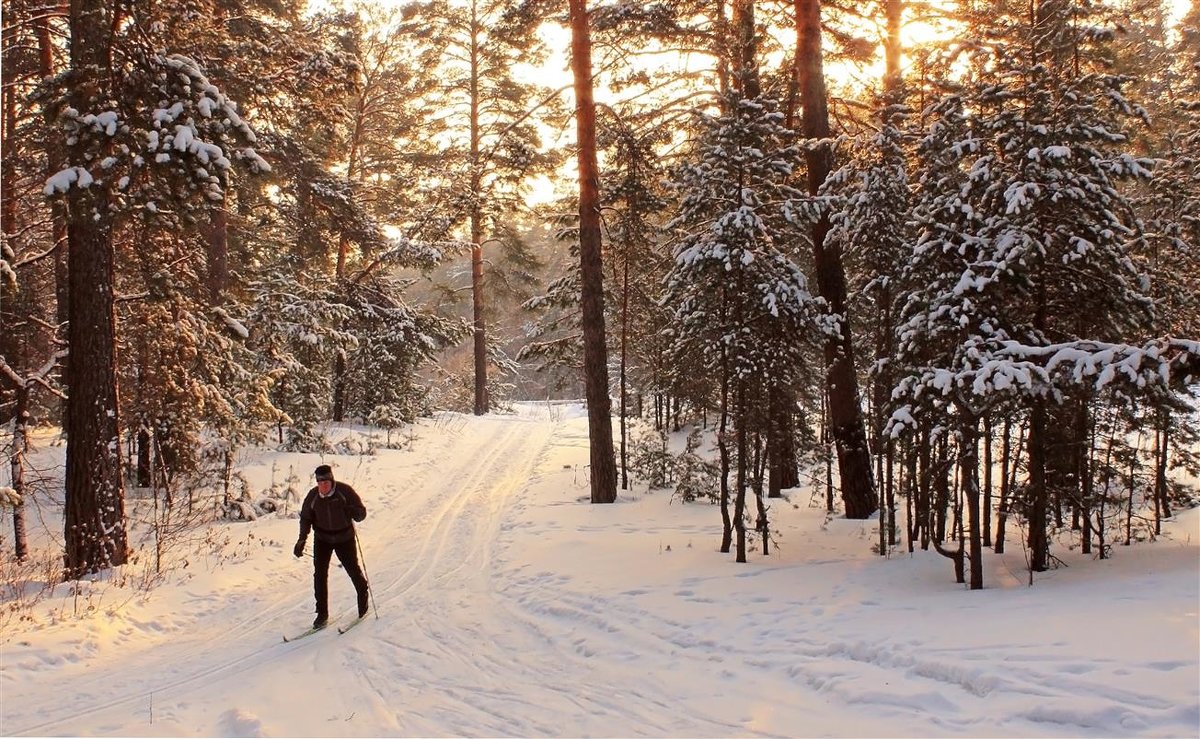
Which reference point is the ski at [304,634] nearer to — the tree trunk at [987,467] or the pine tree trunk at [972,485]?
the pine tree trunk at [972,485]

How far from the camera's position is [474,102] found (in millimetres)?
29359

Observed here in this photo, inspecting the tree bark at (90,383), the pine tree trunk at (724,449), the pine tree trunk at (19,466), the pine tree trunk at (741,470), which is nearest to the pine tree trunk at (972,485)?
the pine tree trunk at (741,470)

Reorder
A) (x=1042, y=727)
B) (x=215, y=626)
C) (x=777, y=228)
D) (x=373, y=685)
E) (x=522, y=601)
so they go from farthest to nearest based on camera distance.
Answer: (x=777, y=228)
(x=522, y=601)
(x=215, y=626)
(x=373, y=685)
(x=1042, y=727)

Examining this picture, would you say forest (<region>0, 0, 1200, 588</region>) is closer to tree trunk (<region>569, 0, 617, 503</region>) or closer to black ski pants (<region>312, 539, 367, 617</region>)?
tree trunk (<region>569, 0, 617, 503</region>)

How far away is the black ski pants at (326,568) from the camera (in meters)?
7.79

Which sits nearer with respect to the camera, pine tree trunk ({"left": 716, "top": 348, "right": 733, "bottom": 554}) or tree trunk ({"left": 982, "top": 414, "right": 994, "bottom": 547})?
tree trunk ({"left": 982, "top": 414, "right": 994, "bottom": 547})

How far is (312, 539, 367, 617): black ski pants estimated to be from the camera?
7793 mm

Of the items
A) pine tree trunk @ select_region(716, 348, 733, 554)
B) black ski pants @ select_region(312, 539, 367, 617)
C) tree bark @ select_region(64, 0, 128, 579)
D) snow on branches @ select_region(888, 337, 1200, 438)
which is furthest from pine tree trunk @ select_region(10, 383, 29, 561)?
snow on branches @ select_region(888, 337, 1200, 438)

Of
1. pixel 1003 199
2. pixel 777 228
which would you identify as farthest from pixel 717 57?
pixel 1003 199

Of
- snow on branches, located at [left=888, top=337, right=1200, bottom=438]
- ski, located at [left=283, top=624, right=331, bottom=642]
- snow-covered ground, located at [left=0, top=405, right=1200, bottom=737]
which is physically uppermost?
snow on branches, located at [left=888, top=337, right=1200, bottom=438]

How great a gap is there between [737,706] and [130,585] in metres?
7.90

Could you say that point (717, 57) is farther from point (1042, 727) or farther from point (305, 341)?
point (1042, 727)

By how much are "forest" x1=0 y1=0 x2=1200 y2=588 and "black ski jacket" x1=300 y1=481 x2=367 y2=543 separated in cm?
315

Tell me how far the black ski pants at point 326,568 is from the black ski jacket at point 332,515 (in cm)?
7
